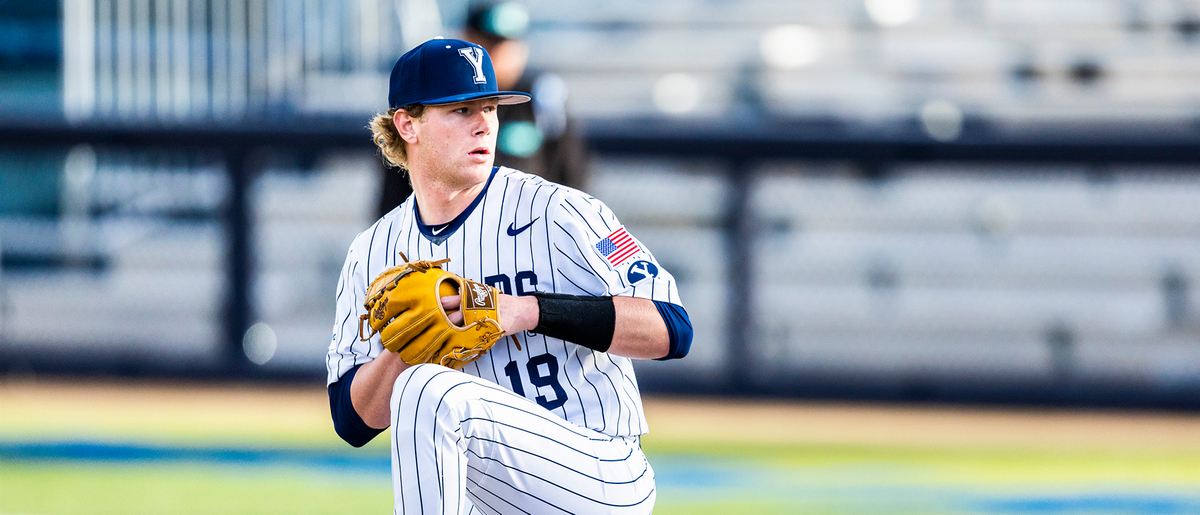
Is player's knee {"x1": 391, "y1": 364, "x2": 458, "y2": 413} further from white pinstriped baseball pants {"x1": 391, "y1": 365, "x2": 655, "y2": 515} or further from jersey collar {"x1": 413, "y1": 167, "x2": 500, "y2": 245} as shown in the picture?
jersey collar {"x1": 413, "y1": 167, "x2": 500, "y2": 245}

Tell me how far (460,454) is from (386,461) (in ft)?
10.5

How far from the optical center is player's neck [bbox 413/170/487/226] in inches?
91.4

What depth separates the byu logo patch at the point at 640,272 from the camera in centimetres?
224

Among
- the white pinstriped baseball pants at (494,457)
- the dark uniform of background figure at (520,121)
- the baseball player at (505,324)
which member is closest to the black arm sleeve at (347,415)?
the baseball player at (505,324)

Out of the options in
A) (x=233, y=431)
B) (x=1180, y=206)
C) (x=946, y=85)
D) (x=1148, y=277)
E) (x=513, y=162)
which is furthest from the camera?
(x=946, y=85)

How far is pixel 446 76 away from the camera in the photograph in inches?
86.4

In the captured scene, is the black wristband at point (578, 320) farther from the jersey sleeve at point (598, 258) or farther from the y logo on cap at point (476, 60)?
the y logo on cap at point (476, 60)

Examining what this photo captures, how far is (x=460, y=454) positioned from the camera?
2.11m

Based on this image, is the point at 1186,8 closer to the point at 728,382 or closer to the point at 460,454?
the point at 728,382

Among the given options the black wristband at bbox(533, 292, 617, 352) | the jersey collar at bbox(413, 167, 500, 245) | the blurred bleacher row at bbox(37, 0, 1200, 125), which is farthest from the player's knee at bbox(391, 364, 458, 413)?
the blurred bleacher row at bbox(37, 0, 1200, 125)

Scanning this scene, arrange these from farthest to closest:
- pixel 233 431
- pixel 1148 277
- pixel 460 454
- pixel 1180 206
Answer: pixel 1148 277 < pixel 1180 206 < pixel 233 431 < pixel 460 454

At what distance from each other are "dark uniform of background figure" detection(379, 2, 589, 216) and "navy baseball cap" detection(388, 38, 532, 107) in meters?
1.45

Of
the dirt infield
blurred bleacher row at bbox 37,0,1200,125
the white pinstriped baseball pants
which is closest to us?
the white pinstriped baseball pants

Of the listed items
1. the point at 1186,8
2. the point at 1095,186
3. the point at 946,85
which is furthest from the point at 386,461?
the point at 1186,8
